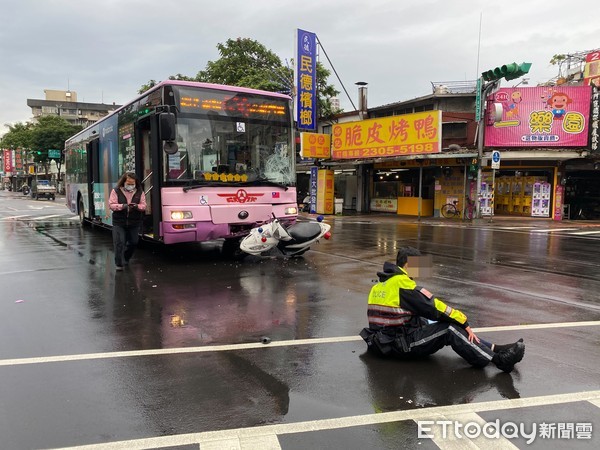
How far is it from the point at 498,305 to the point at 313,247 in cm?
667

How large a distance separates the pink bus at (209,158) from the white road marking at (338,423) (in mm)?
6233

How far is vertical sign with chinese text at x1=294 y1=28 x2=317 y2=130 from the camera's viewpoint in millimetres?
25969

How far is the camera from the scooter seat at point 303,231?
10.2 metres

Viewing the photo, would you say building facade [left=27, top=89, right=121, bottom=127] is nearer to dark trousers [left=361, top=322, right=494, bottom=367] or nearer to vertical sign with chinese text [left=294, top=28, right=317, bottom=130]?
vertical sign with chinese text [left=294, top=28, right=317, bottom=130]

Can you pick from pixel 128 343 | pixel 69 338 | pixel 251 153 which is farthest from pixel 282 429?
pixel 251 153

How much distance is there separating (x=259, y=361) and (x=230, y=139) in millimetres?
5960

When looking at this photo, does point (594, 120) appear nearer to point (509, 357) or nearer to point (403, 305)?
point (509, 357)

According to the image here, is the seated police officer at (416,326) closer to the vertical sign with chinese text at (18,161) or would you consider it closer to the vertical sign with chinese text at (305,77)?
the vertical sign with chinese text at (305,77)

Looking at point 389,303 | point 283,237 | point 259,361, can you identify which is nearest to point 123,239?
point 283,237

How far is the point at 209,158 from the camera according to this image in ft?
31.0

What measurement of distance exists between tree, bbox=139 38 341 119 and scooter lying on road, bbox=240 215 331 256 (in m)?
24.5

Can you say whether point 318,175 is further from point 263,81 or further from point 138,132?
point 138,132

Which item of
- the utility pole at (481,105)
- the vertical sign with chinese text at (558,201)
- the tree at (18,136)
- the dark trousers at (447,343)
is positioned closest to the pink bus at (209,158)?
the dark trousers at (447,343)

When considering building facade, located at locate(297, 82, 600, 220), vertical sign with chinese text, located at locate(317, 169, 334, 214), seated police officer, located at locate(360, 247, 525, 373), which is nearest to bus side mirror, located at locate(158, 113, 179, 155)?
seated police officer, located at locate(360, 247, 525, 373)
